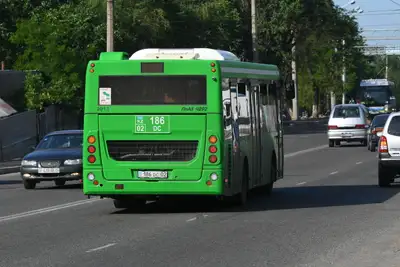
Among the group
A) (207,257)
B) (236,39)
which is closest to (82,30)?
(236,39)

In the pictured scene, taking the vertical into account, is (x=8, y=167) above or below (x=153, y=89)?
below

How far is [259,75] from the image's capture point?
21969 millimetres

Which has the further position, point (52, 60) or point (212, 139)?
point (52, 60)

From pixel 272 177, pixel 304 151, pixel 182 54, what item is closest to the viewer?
pixel 182 54

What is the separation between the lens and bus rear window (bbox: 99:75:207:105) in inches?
744

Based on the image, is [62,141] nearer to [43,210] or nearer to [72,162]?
[72,162]

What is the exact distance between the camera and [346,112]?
51375 millimetres

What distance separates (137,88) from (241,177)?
252cm

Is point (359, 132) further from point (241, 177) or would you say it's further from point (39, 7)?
point (241, 177)

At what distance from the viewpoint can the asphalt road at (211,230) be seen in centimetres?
1302

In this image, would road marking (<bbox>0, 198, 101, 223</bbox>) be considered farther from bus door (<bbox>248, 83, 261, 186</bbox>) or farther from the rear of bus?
bus door (<bbox>248, 83, 261, 186</bbox>)

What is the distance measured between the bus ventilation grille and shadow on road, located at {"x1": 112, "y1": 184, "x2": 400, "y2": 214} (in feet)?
4.19

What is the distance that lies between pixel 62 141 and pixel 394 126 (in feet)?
26.8

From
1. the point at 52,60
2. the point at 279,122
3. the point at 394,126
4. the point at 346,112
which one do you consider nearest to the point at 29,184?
the point at 279,122
